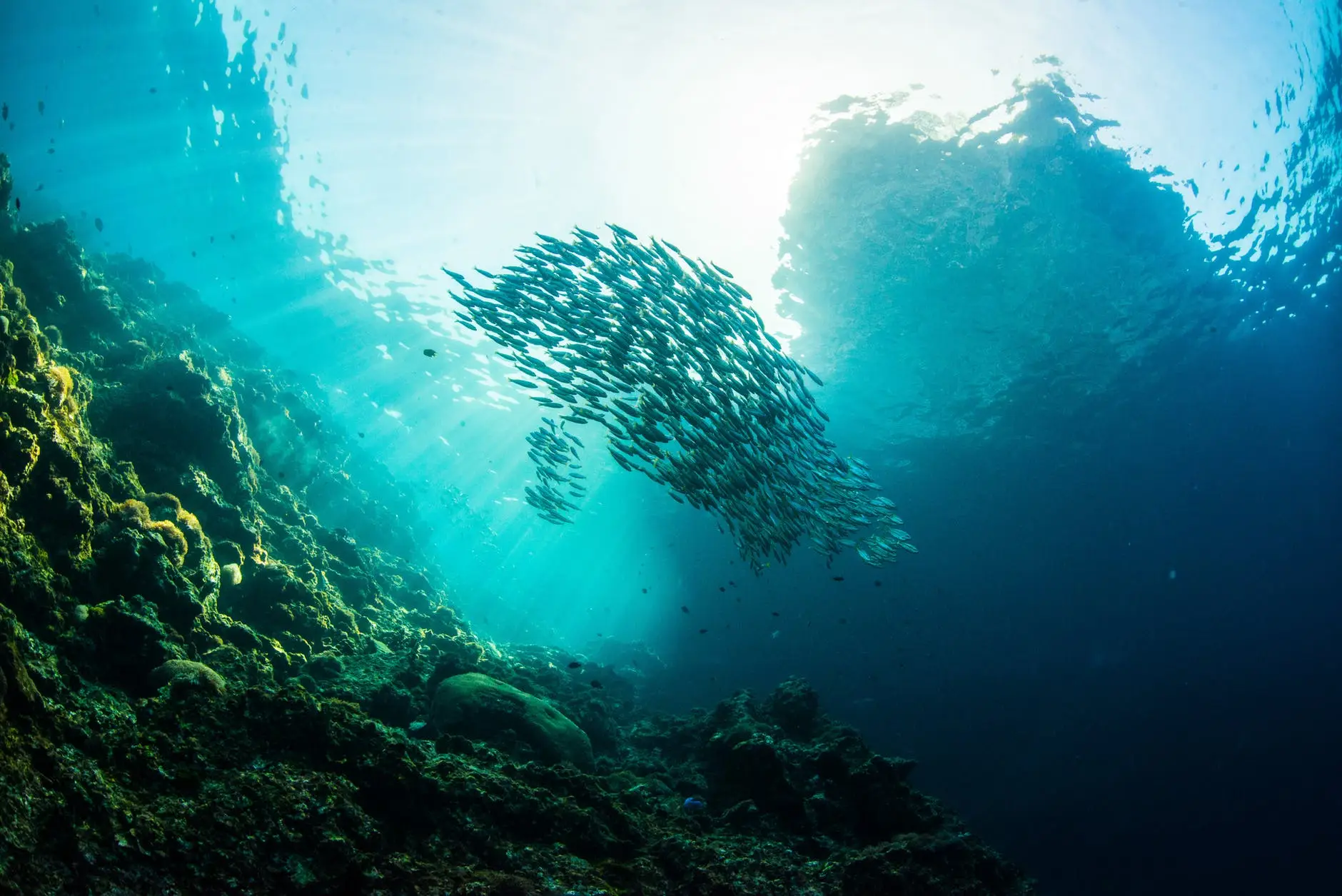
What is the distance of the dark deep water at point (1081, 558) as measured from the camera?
19922 mm

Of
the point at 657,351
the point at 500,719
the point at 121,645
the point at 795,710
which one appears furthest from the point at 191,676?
the point at 795,710

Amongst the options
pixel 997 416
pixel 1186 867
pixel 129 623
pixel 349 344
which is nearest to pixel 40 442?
pixel 129 623

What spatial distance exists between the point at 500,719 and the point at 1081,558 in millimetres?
27483

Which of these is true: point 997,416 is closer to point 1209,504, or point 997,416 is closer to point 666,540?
point 1209,504

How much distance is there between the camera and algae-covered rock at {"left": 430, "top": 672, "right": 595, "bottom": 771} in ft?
28.0

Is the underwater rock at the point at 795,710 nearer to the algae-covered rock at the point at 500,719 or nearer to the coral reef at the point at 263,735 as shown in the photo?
the coral reef at the point at 263,735

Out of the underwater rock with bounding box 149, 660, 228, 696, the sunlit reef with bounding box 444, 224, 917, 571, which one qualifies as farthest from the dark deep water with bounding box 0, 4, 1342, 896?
the underwater rock with bounding box 149, 660, 228, 696

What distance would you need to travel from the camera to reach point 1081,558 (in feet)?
83.4

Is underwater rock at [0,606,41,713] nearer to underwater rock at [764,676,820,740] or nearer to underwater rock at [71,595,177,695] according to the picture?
underwater rock at [71,595,177,695]

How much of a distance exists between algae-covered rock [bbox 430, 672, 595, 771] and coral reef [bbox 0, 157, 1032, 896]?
0.13 feet

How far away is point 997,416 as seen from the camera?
23.7 m

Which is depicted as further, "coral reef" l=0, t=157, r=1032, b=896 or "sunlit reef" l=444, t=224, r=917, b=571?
"sunlit reef" l=444, t=224, r=917, b=571

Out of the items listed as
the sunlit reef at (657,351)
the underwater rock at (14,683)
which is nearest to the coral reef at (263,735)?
the underwater rock at (14,683)

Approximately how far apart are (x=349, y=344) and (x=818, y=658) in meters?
32.5
